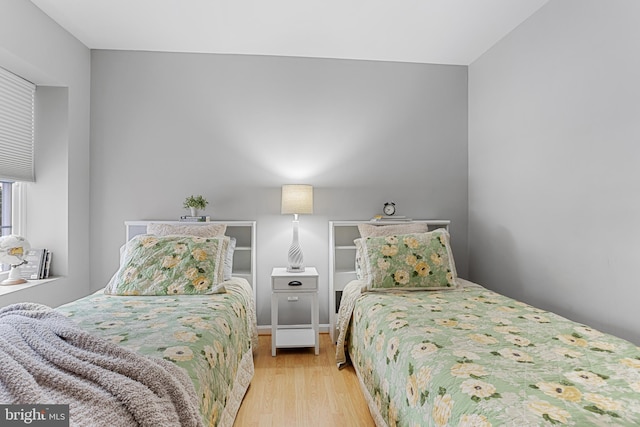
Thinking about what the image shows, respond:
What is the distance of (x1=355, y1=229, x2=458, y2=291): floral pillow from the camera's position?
2613 mm

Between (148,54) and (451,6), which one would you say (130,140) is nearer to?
(148,54)

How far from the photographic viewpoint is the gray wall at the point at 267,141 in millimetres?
3211

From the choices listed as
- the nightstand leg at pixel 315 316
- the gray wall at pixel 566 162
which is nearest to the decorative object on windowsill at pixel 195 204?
the nightstand leg at pixel 315 316

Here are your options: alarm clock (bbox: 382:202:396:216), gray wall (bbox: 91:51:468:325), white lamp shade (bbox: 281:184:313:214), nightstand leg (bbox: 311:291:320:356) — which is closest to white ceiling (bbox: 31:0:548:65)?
gray wall (bbox: 91:51:468:325)

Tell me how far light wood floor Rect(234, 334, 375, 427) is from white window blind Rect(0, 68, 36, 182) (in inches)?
91.4

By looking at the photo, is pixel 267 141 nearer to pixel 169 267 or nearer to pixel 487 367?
pixel 169 267

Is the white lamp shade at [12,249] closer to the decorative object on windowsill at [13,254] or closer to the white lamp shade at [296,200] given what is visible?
the decorative object on windowsill at [13,254]

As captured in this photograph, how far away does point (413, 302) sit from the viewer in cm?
229

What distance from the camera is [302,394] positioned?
227 cm

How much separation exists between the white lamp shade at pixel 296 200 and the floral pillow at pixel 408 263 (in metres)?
0.62

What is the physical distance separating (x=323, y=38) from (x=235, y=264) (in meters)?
2.13

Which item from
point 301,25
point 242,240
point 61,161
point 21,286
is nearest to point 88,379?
point 21,286

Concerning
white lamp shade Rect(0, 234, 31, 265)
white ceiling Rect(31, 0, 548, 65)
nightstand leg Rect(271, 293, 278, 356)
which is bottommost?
nightstand leg Rect(271, 293, 278, 356)

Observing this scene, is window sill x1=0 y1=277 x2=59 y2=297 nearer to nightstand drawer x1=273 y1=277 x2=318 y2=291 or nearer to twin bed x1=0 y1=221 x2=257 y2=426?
twin bed x1=0 y1=221 x2=257 y2=426
